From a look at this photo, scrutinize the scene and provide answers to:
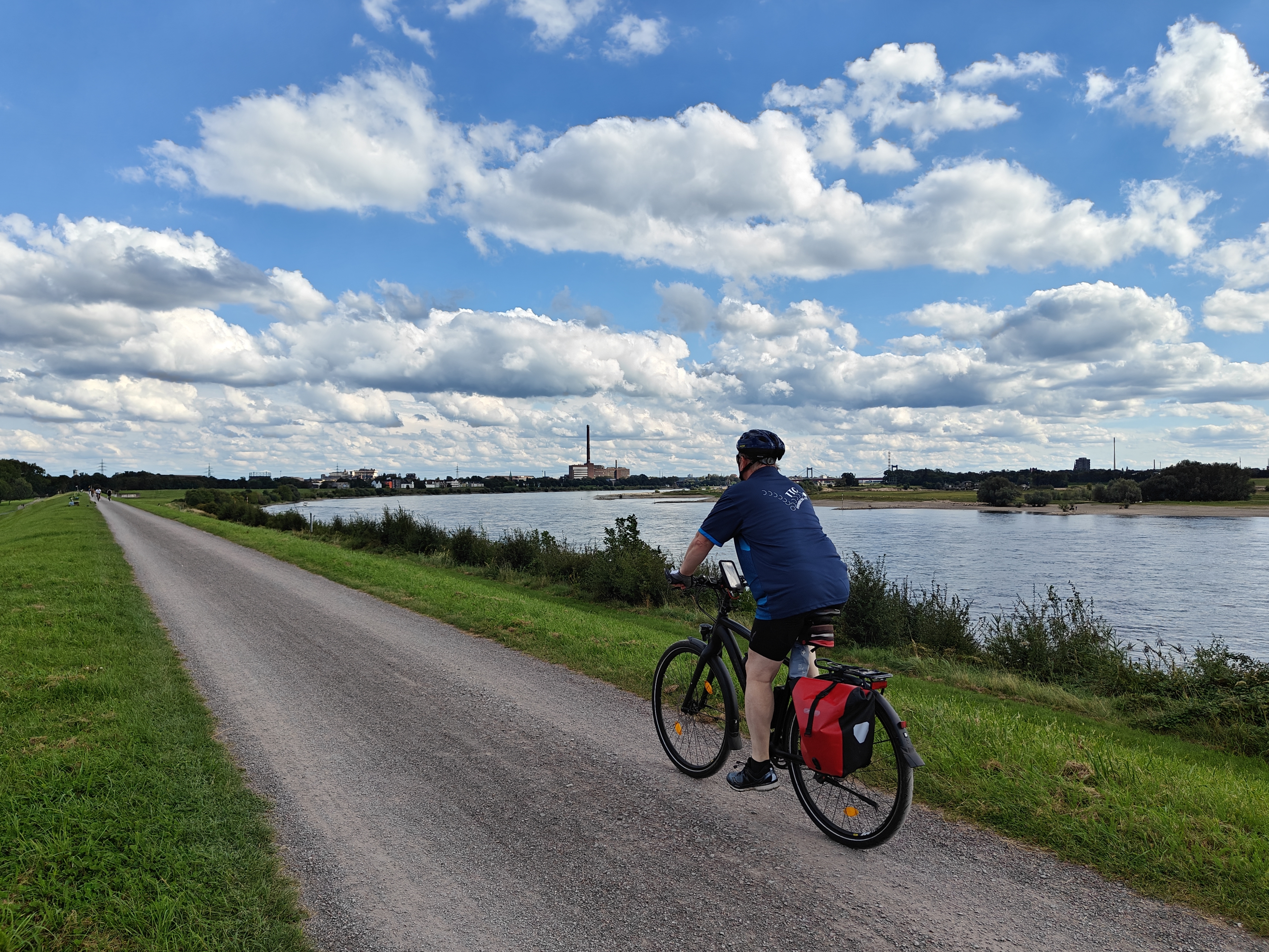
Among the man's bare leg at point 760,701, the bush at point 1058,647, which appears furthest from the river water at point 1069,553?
the man's bare leg at point 760,701

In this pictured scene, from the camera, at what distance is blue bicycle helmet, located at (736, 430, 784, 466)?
14.5 feet

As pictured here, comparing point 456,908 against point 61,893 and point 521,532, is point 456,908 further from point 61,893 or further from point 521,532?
point 521,532

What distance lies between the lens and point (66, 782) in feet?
15.5

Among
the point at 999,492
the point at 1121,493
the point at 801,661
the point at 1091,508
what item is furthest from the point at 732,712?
the point at 1121,493

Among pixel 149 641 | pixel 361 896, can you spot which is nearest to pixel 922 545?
pixel 149 641

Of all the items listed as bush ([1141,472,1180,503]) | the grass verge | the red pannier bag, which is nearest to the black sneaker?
the red pannier bag

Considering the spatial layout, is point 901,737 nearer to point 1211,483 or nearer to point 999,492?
point 999,492

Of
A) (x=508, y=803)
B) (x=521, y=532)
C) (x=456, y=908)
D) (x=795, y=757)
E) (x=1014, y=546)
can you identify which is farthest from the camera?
(x=1014, y=546)

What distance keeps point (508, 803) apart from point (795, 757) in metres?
1.91

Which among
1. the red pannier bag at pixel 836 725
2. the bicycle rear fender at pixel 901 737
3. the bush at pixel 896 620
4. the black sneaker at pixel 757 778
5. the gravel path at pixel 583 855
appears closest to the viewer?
the gravel path at pixel 583 855

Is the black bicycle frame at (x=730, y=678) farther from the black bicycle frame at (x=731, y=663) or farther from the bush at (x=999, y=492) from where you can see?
the bush at (x=999, y=492)

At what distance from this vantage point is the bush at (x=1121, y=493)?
272ft

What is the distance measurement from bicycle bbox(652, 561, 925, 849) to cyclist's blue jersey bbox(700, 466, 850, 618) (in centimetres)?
40

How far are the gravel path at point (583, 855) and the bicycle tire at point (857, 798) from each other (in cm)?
11
